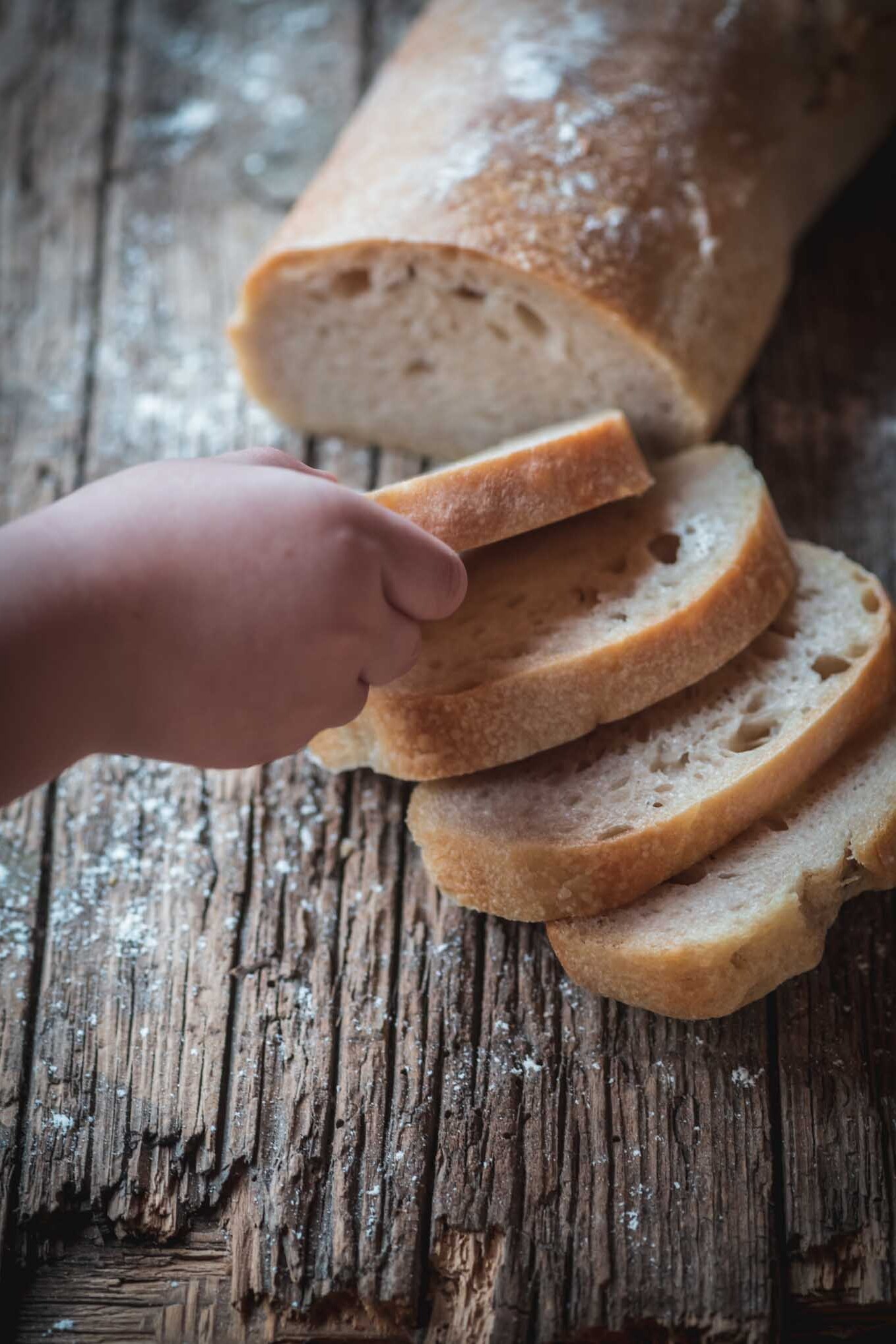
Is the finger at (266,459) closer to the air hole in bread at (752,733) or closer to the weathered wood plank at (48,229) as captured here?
the air hole in bread at (752,733)

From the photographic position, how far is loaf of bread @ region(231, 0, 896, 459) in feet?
8.05

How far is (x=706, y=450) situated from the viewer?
251 cm

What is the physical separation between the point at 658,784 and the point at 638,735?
0.42 ft

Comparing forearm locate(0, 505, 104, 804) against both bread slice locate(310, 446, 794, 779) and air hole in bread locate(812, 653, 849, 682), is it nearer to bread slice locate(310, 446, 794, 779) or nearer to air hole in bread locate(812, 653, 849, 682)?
bread slice locate(310, 446, 794, 779)

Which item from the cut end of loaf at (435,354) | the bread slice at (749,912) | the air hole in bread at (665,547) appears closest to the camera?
the bread slice at (749,912)

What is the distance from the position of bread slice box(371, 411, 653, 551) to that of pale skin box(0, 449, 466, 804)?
0.97 feet

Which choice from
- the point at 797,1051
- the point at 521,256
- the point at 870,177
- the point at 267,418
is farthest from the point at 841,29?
the point at 797,1051

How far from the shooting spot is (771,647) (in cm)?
229

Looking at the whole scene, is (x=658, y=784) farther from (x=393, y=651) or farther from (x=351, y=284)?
(x=351, y=284)

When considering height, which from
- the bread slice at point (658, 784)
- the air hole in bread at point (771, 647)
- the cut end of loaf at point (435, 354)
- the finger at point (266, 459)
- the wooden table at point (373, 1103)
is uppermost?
the cut end of loaf at point (435, 354)

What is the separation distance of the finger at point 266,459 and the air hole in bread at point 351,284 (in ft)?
2.66

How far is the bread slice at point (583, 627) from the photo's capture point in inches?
Result: 81.7

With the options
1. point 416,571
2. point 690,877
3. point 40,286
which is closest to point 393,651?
point 416,571

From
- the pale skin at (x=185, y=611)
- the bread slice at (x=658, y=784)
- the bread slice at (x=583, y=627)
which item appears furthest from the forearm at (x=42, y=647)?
the bread slice at (x=658, y=784)
